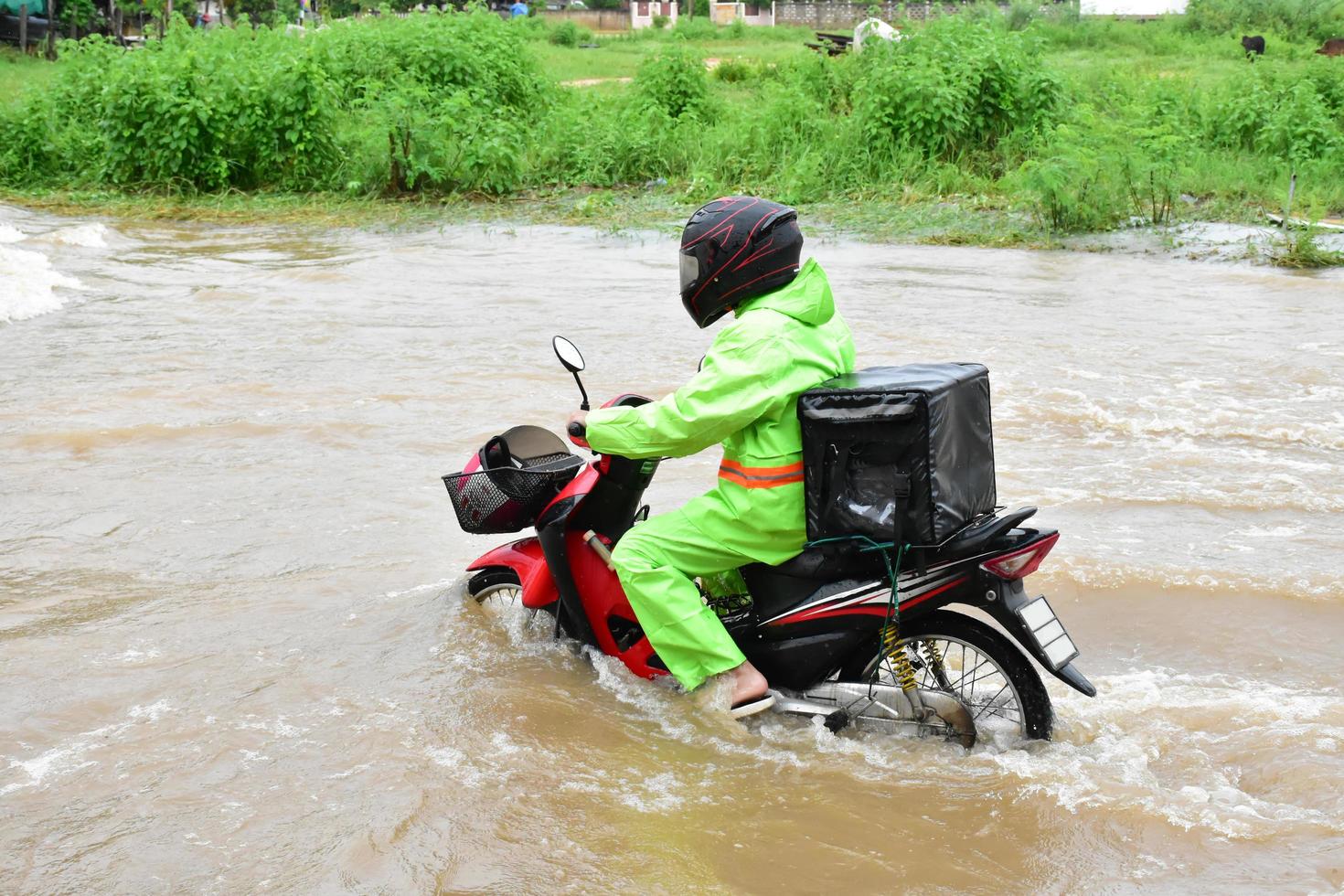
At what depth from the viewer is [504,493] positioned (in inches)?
171

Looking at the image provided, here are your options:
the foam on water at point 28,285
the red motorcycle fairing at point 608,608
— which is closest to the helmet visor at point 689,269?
the red motorcycle fairing at point 608,608

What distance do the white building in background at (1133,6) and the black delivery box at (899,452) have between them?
40651 millimetres

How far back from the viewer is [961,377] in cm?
359

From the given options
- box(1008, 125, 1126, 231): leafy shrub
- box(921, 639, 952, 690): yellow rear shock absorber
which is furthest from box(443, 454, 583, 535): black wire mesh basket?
box(1008, 125, 1126, 231): leafy shrub

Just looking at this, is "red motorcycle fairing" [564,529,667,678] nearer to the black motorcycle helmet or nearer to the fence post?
the black motorcycle helmet

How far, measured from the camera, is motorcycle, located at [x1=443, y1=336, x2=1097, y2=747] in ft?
11.9

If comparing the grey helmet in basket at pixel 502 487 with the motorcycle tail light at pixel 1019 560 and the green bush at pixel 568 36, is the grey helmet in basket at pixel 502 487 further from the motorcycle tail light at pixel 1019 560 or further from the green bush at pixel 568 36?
the green bush at pixel 568 36

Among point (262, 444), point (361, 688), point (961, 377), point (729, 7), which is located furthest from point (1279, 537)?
point (729, 7)

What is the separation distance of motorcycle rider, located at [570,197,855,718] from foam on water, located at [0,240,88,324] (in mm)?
8376

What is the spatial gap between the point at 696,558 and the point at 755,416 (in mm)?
531

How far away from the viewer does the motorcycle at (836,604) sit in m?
3.64

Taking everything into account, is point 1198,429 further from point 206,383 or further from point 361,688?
point 206,383

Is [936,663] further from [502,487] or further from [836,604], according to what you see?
[502,487]

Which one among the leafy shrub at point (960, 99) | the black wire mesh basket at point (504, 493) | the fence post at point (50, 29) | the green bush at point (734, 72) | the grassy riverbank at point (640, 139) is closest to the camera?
the black wire mesh basket at point (504, 493)
